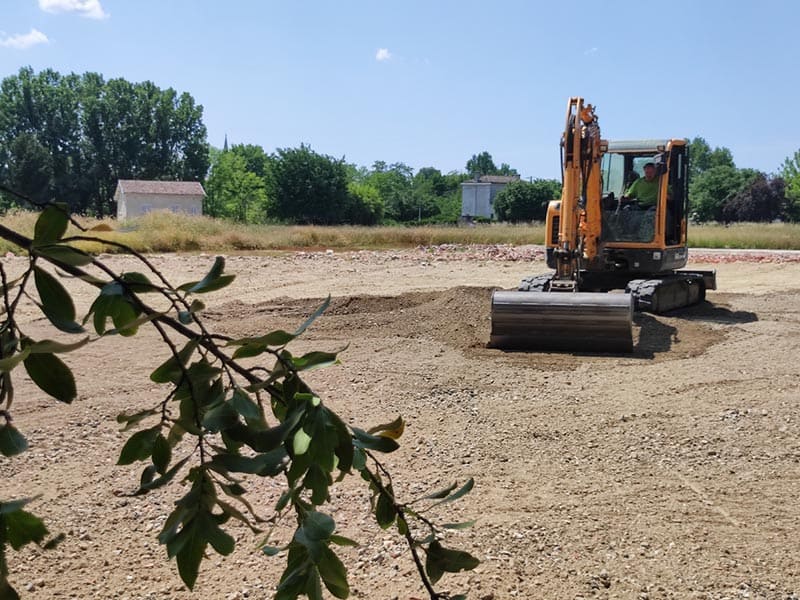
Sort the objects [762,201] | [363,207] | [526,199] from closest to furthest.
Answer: [762,201] → [363,207] → [526,199]

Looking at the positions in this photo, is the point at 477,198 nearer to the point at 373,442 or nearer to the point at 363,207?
the point at 363,207

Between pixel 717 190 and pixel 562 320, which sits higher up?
pixel 717 190

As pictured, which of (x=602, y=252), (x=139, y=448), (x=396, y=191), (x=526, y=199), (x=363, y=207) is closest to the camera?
(x=139, y=448)

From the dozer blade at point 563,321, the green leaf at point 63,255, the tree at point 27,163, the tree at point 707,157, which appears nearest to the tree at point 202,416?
the green leaf at point 63,255

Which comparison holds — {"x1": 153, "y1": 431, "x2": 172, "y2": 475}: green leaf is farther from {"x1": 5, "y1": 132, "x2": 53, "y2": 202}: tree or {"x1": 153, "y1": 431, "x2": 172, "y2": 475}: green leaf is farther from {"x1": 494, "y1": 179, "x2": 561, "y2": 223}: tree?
{"x1": 494, "y1": 179, "x2": 561, "y2": 223}: tree

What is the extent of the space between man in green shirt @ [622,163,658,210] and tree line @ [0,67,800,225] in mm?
49256

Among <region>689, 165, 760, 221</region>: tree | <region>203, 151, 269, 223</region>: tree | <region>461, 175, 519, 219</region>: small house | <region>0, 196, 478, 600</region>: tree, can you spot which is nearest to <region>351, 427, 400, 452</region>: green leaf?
<region>0, 196, 478, 600</region>: tree

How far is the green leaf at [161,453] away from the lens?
1267 mm

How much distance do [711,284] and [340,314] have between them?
6.73 metres

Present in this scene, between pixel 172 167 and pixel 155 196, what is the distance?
10.1m

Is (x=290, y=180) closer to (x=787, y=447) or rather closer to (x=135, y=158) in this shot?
(x=135, y=158)

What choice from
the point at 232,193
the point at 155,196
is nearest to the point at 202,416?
the point at 155,196

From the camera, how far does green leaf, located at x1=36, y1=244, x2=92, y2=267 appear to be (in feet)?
3.33

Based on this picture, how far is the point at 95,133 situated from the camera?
213 feet
